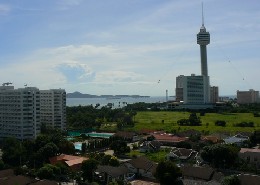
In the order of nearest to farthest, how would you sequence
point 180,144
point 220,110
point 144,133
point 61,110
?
1. point 180,144
2. point 144,133
3. point 61,110
4. point 220,110

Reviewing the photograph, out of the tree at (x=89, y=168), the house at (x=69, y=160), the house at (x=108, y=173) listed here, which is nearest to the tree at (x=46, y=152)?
the house at (x=69, y=160)

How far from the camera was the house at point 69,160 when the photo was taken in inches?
1056

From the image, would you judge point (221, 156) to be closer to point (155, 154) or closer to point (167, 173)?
point (167, 173)

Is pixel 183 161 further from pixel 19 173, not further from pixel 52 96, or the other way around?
pixel 52 96

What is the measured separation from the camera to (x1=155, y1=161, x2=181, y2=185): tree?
2211 centimetres

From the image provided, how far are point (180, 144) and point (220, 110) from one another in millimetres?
46423

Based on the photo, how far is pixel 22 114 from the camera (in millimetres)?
44656

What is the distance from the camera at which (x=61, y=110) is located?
5747 centimetres

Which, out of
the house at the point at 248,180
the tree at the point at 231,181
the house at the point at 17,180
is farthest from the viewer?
the house at the point at 17,180

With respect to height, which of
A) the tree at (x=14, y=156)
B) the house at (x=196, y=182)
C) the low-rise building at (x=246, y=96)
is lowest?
the house at (x=196, y=182)

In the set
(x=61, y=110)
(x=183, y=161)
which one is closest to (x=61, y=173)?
(x=183, y=161)

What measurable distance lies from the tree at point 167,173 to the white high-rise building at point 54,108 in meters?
35.8

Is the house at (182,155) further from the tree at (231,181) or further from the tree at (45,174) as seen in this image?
the tree at (45,174)

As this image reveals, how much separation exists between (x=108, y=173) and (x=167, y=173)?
167 inches
